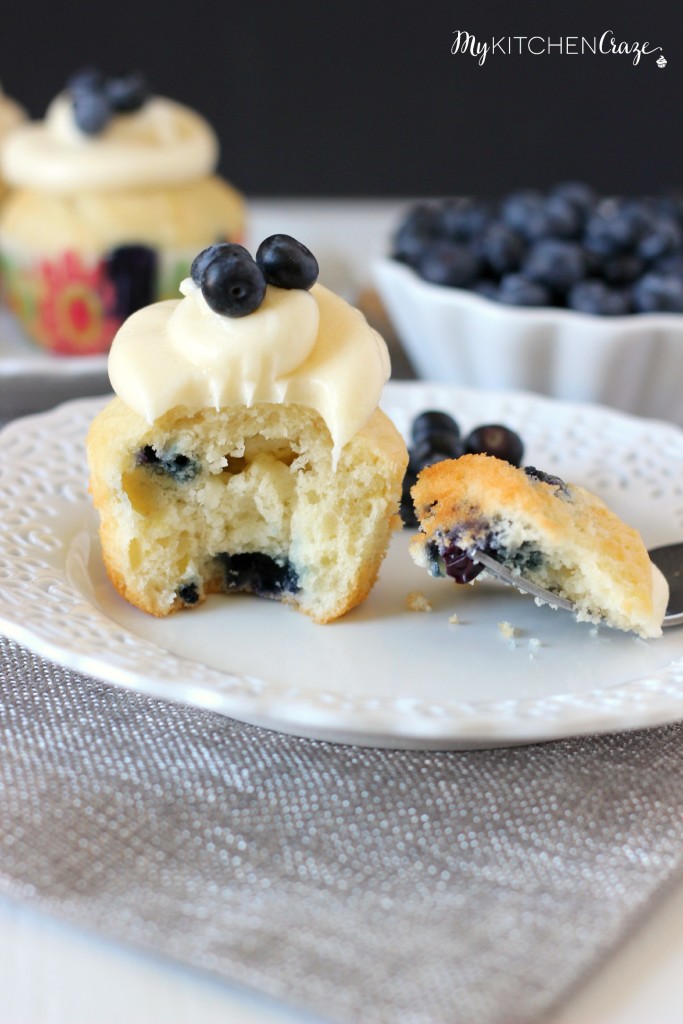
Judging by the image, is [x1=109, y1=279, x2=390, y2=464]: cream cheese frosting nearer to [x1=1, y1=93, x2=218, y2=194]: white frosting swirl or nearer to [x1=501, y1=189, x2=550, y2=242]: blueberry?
[x1=501, y1=189, x2=550, y2=242]: blueberry

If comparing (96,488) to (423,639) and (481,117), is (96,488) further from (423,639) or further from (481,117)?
(481,117)

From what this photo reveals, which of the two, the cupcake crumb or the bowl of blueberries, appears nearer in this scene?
the cupcake crumb

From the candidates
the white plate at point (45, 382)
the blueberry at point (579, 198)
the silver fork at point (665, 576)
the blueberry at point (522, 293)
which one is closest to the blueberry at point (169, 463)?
the silver fork at point (665, 576)

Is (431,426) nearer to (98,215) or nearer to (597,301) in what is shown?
(597,301)

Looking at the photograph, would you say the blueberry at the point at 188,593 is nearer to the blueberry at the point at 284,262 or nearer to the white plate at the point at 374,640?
the white plate at the point at 374,640

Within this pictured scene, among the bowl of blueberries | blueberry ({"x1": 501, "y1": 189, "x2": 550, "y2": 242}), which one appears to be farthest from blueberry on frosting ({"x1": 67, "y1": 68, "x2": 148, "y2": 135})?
blueberry ({"x1": 501, "y1": 189, "x2": 550, "y2": 242})
